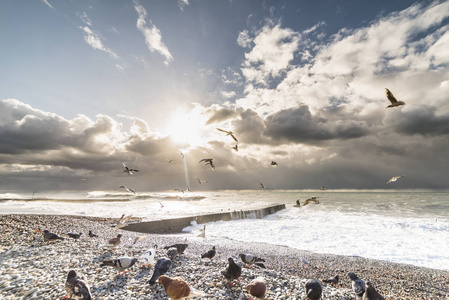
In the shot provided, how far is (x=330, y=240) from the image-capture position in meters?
16.1

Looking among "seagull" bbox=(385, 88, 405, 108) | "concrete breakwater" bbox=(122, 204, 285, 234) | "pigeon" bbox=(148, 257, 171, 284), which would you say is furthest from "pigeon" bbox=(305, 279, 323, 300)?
"concrete breakwater" bbox=(122, 204, 285, 234)

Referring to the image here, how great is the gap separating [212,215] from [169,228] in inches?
259

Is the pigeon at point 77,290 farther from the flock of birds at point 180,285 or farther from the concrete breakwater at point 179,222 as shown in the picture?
the concrete breakwater at point 179,222

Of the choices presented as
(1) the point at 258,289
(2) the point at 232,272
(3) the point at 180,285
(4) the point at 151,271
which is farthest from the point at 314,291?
(4) the point at 151,271

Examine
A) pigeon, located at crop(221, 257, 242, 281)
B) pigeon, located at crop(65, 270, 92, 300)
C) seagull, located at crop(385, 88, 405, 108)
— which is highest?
seagull, located at crop(385, 88, 405, 108)

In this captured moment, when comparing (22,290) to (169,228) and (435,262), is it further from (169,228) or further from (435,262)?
(435,262)

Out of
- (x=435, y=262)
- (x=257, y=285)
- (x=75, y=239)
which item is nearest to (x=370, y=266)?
(x=435, y=262)

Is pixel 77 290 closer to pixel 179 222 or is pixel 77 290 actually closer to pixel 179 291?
pixel 179 291

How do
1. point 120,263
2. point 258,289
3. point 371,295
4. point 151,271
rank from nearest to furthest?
point 371,295 → point 258,289 → point 120,263 → point 151,271

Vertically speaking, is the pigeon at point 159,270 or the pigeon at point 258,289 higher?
the pigeon at point 159,270

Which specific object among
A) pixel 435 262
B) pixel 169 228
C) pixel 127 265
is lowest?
pixel 435 262

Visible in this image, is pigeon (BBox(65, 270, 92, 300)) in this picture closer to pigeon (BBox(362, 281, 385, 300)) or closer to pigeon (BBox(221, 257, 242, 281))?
pigeon (BBox(221, 257, 242, 281))

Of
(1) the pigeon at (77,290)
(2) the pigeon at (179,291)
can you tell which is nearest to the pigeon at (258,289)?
(2) the pigeon at (179,291)

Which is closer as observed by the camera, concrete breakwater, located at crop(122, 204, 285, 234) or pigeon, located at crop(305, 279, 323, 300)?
pigeon, located at crop(305, 279, 323, 300)
